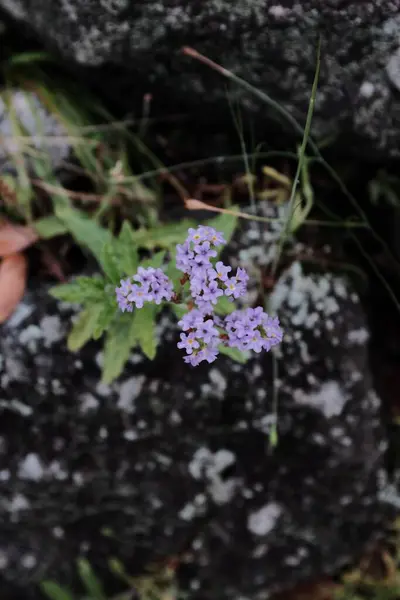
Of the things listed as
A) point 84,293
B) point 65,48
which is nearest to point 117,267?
point 84,293

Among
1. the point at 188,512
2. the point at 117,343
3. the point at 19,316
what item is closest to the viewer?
the point at 117,343

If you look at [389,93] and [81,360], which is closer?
[389,93]

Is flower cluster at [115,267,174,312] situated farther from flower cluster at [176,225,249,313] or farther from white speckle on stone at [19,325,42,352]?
white speckle on stone at [19,325,42,352]

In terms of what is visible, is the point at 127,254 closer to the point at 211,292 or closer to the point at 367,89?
the point at 211,292

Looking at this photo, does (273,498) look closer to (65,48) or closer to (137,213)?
(137,213)

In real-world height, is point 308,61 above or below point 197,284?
above

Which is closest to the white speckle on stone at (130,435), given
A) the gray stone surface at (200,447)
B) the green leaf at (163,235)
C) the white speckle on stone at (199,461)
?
the gray stone surface at (200,447)

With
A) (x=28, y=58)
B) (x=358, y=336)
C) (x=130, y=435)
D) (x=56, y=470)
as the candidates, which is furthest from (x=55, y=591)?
(x=28, y=58)
